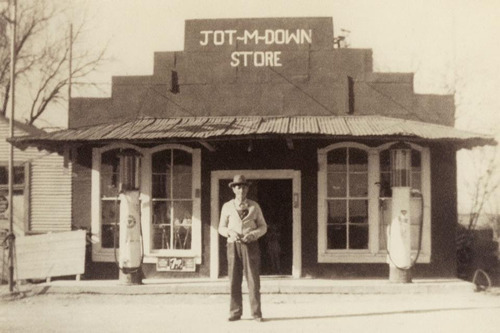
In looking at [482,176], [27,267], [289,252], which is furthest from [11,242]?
[482,176]

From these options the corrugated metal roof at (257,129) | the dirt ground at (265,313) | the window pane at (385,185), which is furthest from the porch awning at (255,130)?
the dirt ground at (265,313)

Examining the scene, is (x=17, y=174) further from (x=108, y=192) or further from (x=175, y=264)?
(x=175, y=264)

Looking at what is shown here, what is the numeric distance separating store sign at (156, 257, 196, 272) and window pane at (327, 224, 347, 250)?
2.64m

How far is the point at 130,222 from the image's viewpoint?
12156mm

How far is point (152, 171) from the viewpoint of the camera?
13.6 metres

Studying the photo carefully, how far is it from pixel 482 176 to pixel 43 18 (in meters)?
11.8

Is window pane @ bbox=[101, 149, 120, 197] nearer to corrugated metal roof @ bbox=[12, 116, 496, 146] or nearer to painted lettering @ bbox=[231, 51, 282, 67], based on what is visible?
corrugated metal roof @ bbox=[12, 116, 496, 146]

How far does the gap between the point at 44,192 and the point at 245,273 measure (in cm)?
958

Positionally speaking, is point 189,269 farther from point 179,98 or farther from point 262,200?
point 179,98

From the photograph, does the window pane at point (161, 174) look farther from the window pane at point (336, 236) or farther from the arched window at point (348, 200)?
the window pane at point (336, 236)

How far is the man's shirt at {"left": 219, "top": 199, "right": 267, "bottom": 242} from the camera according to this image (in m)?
8.98

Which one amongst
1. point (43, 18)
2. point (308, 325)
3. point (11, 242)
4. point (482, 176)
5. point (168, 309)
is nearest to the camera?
point (308, 325)

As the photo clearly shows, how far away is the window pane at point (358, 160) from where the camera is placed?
43.8ft

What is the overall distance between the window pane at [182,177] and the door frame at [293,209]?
0.47 meters
